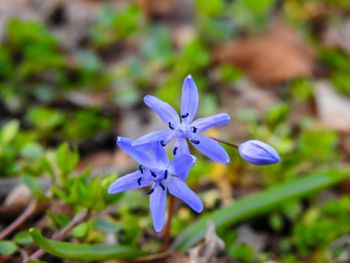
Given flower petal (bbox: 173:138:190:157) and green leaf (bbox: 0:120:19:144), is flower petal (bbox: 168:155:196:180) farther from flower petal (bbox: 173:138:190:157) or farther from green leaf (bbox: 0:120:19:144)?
green leaf (bbox: 0:120:19:144)

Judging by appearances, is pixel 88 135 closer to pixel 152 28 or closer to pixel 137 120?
pixel 137 120

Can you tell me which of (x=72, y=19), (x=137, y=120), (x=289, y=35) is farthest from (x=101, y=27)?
(x=289, y=35)

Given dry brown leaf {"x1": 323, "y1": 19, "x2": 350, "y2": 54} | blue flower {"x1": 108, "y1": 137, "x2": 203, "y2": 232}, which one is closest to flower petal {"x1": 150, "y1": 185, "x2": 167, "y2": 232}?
blue flower {"x1": 108, "y1": 137, "x2": 203, "y2": 232}

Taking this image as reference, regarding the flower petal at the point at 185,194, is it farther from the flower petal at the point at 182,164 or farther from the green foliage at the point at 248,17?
the green foliage at the point at 248,17

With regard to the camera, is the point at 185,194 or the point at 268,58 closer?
the point at 185,194

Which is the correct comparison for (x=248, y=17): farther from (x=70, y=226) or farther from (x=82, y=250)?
(x=82, y=250)

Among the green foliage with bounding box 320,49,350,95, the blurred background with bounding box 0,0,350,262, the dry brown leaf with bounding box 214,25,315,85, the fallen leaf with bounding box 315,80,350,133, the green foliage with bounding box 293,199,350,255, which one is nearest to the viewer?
the blurred background with bounding box 0,0,350,262

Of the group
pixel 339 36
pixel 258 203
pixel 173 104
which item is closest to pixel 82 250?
pixel 258 203
